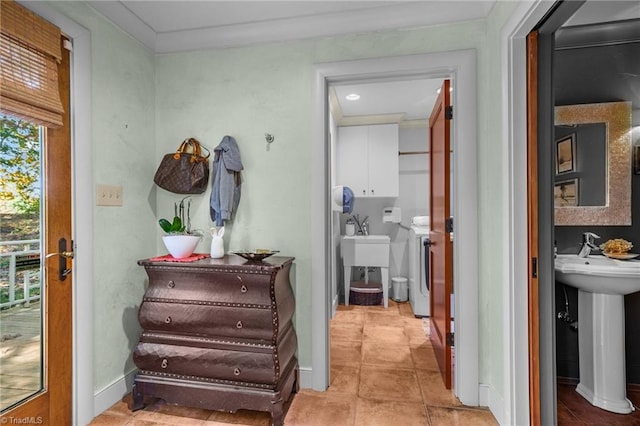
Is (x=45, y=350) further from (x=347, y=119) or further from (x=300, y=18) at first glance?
(x=347, y=119)

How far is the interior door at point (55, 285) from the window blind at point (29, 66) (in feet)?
0.29

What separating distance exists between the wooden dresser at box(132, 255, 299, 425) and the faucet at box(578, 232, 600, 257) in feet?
6.50

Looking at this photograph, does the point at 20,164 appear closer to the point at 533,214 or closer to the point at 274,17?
the point at 274,17

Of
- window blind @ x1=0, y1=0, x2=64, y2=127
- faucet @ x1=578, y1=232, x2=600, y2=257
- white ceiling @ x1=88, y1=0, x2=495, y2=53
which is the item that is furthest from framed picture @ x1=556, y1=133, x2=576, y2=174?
window blind @ x1=0, y1=0, x2=64, y2=127

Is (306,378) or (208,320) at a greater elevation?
(208,320)

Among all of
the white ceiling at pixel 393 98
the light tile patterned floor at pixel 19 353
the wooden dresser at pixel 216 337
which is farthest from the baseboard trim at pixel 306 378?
the white ceiling at pixel 393 98

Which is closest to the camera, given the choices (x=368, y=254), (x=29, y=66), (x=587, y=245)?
(x=29, y=66)

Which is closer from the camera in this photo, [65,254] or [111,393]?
[65,254]

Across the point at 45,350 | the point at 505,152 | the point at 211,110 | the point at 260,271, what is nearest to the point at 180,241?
the point at 260,271

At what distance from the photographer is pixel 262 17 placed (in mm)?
2137

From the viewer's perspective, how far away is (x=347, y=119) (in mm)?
4344

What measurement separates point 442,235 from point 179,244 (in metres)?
1.74

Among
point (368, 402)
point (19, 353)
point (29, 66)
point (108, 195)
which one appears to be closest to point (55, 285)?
point (19, 353)

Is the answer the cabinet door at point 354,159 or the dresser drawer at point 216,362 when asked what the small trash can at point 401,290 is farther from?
the dresser drawer at point 216,362
